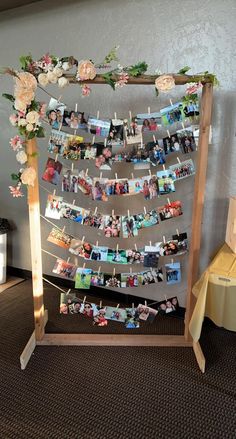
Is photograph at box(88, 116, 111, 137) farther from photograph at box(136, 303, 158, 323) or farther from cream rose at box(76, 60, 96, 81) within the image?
photograph at box(136, 303, 158, 323)

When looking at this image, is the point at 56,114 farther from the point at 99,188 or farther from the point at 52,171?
the point at 99,188

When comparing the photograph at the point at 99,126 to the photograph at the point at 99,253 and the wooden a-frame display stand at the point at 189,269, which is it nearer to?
the wooden a-frame display stand at the point at 189,269

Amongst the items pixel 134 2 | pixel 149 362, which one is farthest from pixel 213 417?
pixel 134 2

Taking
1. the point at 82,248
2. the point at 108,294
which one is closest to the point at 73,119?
the point at 82,248

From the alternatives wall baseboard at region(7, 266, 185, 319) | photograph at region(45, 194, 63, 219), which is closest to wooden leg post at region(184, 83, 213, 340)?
wall baseboard at region(7, 266, 185, 319)

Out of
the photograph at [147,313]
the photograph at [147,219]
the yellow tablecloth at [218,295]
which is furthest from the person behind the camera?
the photograph at [147,313]

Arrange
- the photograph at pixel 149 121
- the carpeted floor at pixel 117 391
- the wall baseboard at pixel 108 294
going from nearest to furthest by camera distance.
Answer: the carpeted floor at pixel 117 391, the photograph at pixel 149 121, the wall baseboard at pixel 108 294

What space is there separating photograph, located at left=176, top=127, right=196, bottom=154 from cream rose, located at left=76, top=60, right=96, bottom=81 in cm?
64

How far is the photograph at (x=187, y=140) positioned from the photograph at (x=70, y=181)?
72 centimetres

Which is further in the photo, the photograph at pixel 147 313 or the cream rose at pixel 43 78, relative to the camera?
the photograph at pixel 147 313

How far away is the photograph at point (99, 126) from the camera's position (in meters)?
1.98

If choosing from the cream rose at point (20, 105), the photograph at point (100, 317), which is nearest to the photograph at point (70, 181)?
the cream rose at point (20, 105)

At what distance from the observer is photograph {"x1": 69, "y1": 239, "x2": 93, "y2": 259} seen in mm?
2174

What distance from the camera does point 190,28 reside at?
6.99ft
